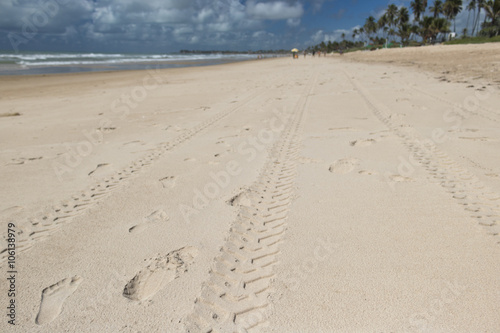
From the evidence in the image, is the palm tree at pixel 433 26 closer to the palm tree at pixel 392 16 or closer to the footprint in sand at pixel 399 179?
the palm tree at pixel 392 16

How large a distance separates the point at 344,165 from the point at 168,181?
2259mm

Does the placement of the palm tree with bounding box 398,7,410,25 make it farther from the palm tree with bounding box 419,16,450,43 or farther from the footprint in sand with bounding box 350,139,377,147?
the footprint in sand with bounding box 350,139,377,147

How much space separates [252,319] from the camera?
173cm

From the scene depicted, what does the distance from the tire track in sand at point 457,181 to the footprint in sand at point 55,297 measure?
312cm

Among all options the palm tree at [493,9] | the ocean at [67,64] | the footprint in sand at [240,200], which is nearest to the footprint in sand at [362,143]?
the footprint in sand at [240,200]

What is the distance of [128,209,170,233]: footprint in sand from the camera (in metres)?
2.69

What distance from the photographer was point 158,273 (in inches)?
83.7

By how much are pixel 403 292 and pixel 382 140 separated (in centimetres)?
324

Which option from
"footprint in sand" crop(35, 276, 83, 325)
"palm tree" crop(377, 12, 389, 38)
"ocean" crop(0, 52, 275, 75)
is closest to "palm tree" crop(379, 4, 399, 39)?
"palm tree" crop(377, 12, 389, 38)

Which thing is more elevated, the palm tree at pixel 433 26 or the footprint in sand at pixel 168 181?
the palm tree at pixel 433 26

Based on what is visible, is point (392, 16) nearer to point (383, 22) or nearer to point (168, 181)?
point (383, 22)

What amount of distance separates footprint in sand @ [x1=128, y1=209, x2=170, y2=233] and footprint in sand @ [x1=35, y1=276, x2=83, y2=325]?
645 millimetres

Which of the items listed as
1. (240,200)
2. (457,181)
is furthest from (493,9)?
(240,200)

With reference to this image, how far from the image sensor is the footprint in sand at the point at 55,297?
1.82 meters
